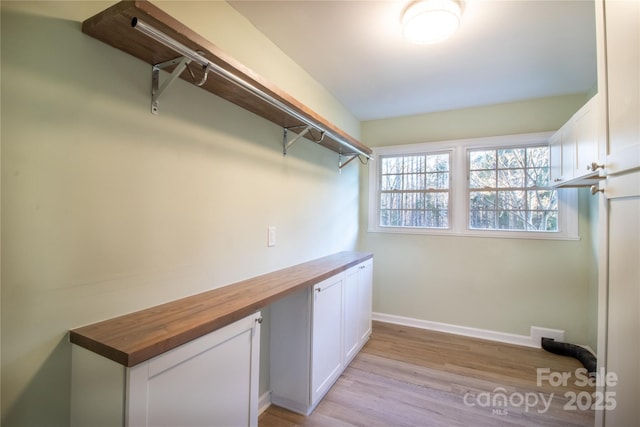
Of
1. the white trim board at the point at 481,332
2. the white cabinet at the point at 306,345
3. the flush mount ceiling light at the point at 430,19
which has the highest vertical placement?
the flush mount ceiling light at the point at 430,19

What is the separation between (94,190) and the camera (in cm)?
109

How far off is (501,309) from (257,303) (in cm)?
285

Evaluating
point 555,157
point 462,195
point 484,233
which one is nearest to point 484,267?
point 484,233

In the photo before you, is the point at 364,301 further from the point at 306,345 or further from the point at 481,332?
the point at 481,332

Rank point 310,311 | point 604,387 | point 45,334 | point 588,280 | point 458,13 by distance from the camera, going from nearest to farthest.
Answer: point 45,334, point 604,387, point 458,13, point 310,311, point 588,280

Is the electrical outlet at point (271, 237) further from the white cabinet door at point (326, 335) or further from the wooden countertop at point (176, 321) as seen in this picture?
the white cabinet door at point (326, 335)

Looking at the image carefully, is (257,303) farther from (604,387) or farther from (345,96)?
(345,96)

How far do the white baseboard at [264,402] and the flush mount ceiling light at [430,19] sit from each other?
2.49m

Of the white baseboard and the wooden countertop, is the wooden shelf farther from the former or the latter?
the white baseboard

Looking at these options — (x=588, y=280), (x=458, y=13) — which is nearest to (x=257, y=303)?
(x=458, y=13)

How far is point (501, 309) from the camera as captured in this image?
3.08 m

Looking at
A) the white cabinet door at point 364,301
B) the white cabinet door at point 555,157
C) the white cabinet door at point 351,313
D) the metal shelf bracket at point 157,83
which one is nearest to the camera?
the metal shelf bracket at point 157,83

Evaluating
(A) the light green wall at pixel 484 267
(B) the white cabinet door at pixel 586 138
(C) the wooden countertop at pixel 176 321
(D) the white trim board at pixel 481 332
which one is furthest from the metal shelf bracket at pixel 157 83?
(D) the white trim board at pixel 481 332

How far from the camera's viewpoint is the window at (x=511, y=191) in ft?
9.86
